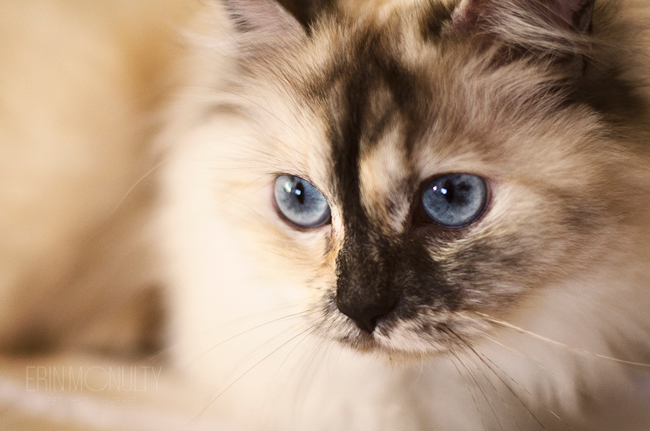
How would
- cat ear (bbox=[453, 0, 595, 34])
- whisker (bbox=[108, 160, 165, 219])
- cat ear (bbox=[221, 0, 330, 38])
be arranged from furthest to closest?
whisker (bbox=[108, 160, 165, 219]) → cat ear (bbox=[221, 0, 330, 38]) → cat ear (bbox=[453, 0, 595, 34])

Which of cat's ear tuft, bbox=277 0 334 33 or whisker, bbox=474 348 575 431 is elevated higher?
cat's ear tuft, bbox=277 0 334 33

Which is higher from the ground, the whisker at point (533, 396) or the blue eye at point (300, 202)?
the blue eye at point (300, 202)

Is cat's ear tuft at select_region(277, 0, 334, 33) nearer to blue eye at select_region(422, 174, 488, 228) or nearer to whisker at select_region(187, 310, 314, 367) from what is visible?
blue eye at select_region(422, 174, 488, 228)

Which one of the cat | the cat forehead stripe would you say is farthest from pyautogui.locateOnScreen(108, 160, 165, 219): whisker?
the cat forehead stripe

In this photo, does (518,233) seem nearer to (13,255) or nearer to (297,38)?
(297,38)

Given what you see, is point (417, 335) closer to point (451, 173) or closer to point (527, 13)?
point (451, 173)

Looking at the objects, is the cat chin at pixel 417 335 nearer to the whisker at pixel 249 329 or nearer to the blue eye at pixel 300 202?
the whisker at pixel 249 329

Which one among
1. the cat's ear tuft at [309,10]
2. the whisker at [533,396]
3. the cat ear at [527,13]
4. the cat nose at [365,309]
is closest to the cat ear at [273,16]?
the cat's ear tuft at [309,10]
